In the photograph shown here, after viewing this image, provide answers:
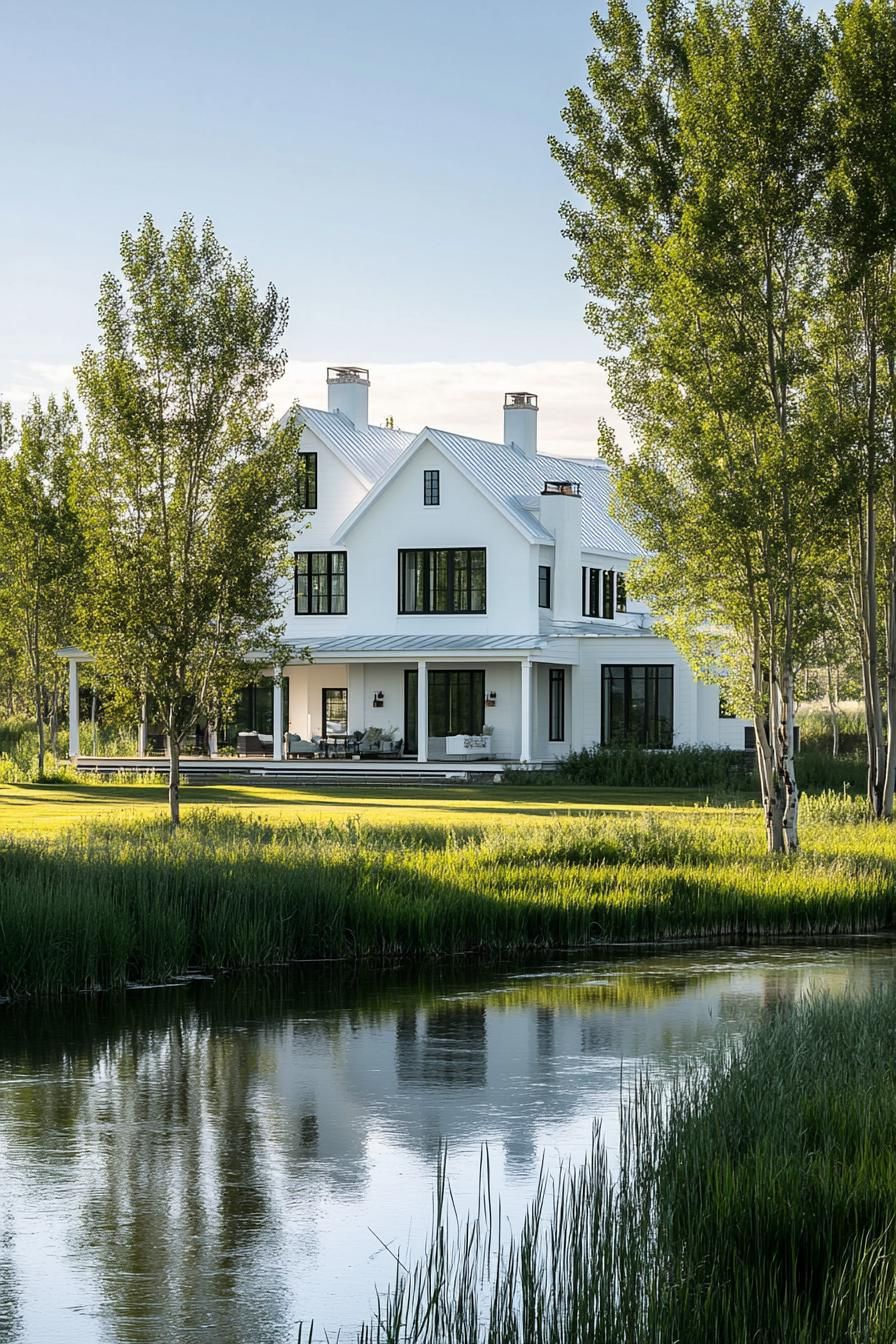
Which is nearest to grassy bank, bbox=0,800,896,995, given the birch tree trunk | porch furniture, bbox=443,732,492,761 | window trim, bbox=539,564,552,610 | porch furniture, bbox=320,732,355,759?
the birch tree trunk

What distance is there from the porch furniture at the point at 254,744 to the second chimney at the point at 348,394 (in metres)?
9.55

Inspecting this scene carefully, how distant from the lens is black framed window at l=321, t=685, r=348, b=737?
47.2m

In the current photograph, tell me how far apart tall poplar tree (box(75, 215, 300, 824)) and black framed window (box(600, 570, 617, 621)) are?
23.1 m

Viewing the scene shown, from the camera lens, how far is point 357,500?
47312 millimetres

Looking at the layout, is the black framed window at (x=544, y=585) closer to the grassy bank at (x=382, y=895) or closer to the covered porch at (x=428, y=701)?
the covered porch at (x=428, y=701)

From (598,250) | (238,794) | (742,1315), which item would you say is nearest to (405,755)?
(238,794)

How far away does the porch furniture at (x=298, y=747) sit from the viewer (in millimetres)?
45003

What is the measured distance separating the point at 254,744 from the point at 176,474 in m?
21.6

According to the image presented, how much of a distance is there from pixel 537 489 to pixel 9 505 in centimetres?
1413

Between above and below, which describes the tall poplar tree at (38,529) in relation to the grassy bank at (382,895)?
above

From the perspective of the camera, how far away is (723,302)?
22.1 m

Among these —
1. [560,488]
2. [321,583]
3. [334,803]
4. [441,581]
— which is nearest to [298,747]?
[321,583]

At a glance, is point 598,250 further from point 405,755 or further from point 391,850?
point 405,755

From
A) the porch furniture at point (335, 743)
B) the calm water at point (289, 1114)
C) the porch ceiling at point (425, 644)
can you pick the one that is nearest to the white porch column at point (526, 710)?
the porch ceiling at point (425, 644)
